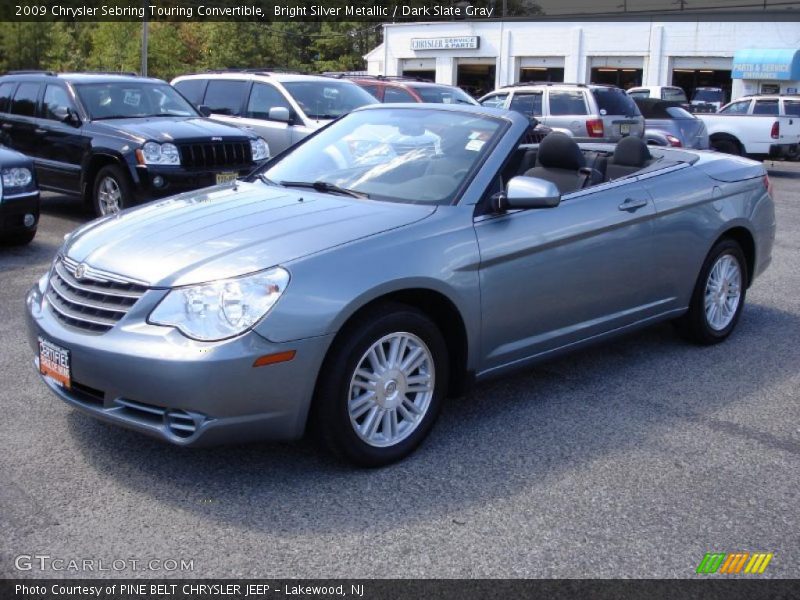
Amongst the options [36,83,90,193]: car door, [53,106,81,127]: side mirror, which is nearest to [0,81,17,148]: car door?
[36,83,90,193]: car door

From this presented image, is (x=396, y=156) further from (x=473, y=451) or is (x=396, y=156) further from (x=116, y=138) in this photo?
(x=116, y=138)

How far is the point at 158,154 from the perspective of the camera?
383 inches

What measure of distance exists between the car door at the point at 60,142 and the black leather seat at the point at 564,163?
6380mm

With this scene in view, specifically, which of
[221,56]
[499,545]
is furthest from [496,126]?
[221,56]

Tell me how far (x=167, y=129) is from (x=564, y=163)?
5802 millimetres

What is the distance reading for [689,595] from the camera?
10.5 ft

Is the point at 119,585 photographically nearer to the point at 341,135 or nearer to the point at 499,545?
the point at 499,545

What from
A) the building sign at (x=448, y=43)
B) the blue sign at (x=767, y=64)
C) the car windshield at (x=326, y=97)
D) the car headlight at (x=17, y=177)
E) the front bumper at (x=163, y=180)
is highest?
the building sign at (x=448, y=43)

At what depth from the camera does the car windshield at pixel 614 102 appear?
1642 centimetres

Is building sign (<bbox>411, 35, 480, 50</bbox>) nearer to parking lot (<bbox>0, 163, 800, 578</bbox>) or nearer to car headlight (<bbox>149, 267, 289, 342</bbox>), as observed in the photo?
parking lot (<bbox>0, 163, 800, 578</bbox>)

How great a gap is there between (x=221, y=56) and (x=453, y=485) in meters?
59.2

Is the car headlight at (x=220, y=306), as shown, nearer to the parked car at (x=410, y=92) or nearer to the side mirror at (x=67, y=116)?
the side mirror at (x=67, y=116)

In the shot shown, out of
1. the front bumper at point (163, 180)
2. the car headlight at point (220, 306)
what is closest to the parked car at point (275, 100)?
the front bumper at point (163, 180)

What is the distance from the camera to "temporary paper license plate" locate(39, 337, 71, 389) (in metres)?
3.93
